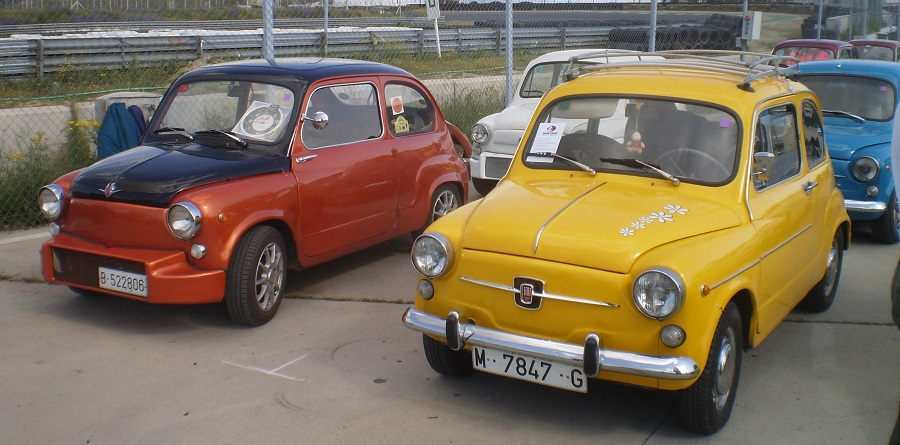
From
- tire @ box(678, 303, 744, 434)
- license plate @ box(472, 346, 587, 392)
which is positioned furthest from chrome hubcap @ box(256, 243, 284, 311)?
tire @ box(678, 303, 744, 434)

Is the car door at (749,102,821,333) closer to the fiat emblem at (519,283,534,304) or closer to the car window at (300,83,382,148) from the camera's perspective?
the fiat emblem at (519,283,534,304)

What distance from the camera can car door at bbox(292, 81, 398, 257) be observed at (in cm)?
627

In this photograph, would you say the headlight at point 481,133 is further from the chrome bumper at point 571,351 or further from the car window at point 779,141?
the chrome bumper at point 571,351

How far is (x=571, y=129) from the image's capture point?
17.7 feet

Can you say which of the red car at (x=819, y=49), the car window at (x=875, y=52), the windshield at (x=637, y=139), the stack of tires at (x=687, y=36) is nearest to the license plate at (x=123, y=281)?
the windshield at (x=637, y=139)

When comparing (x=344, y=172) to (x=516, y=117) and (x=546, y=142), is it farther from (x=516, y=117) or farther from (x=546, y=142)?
(x=516, y=117)

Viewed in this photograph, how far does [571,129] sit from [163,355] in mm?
2748

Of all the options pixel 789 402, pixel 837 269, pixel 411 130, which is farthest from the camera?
pixel 411 130

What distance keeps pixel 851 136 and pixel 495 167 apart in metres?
3.48

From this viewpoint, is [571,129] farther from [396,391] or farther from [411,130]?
[411,130]

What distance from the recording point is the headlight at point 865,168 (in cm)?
802

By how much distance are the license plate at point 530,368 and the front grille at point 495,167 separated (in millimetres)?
5440

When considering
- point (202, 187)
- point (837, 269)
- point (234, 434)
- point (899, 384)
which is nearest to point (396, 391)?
point (234, 434)

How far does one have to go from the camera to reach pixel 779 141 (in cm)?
538
